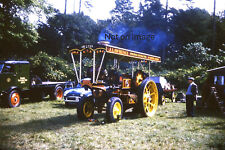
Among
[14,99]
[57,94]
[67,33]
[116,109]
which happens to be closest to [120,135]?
[116,109]

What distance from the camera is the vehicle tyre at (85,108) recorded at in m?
6.00

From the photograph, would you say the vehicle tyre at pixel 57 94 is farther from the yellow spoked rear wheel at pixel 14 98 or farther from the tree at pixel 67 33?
the tree at pixel 67 33

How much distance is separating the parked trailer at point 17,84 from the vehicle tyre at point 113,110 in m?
5.05

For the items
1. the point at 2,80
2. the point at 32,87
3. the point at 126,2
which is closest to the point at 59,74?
the point at 32,87

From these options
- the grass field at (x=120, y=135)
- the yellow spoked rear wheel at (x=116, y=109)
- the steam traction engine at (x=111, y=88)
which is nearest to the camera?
the grass field at (x=120, y=135)

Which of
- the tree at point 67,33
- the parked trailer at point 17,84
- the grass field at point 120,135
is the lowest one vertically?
the grass field at point 120,135

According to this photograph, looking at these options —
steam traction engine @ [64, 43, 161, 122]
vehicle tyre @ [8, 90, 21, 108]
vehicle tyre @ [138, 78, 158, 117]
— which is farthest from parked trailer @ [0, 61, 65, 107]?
vehicle tyre @ [138, 78, 158, 117]

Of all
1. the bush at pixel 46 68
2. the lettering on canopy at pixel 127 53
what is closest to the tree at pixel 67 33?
the bush at pixel 46 68

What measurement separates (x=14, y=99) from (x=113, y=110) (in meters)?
5.28

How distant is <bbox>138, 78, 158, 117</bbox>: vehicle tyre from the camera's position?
6.55 meters

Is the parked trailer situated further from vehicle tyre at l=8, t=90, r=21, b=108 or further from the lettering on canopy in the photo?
the lettering on canopy

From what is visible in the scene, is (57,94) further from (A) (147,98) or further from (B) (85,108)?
(A) (147,98)

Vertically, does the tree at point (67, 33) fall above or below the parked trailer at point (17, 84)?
above

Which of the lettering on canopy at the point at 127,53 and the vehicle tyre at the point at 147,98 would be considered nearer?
the lettering on canopy at the point at 127,53
